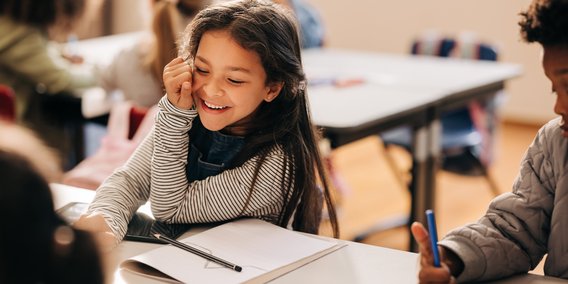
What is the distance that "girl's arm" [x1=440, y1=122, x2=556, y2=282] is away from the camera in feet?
4.28

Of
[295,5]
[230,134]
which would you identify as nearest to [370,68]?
[295,5]

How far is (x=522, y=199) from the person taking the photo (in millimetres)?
1359

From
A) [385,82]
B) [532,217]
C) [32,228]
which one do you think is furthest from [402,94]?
[32,228]

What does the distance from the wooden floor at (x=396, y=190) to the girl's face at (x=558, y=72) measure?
229cm

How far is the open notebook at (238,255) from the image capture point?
1.27m

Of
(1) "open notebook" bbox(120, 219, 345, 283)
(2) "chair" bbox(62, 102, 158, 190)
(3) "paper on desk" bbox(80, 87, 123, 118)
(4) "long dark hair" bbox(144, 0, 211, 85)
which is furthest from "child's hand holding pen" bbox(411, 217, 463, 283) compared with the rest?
(3) "paper on desk" bbox(80, 87, 123, 118)

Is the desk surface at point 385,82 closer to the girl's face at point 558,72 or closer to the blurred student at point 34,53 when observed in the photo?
the blurred student at point 34,53

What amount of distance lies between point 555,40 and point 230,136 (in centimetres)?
66

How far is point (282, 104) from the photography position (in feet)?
5.40

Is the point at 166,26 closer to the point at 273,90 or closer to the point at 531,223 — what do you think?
the point at 273,90

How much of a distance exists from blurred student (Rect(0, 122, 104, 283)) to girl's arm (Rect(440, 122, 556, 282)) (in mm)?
766

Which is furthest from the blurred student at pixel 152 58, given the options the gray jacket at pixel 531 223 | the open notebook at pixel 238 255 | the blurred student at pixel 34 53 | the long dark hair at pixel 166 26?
the gray jacket at pixel 531 223

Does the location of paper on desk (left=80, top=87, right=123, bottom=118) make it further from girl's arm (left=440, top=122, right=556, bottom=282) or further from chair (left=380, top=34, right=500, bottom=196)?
girl's arm (left=440, top=122, right=556, bottom=282)

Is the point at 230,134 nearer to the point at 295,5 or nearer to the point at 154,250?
the point at 154,250
